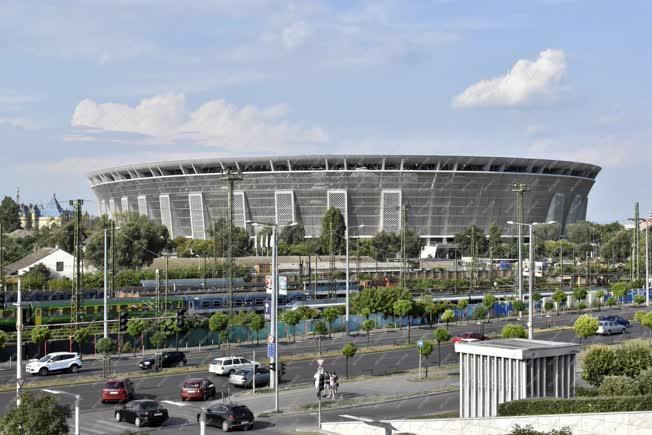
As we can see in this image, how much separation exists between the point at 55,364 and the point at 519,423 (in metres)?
30.6

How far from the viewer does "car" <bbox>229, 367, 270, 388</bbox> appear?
43750mm

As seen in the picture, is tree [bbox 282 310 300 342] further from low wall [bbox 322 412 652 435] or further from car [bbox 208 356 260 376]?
low wall [bbox 322 412 652 435]

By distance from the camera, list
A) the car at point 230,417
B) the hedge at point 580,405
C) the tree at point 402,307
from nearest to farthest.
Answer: the hedge at point 580,405 → the car at point 230,417 → the tree at point 402,307

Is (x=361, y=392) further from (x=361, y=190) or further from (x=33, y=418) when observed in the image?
(x=361, y=190)

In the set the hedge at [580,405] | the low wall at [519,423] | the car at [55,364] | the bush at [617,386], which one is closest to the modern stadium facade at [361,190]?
the car at [55,364]

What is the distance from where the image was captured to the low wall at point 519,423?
24.7 metres

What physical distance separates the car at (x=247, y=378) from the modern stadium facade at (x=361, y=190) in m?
123

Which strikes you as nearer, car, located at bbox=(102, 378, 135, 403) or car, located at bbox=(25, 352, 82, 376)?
car, located at bbox=(102, 378, 135, 403)

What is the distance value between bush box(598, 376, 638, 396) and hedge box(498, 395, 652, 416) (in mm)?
4278

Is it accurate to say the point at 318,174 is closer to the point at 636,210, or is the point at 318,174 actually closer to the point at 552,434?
the point at 636,210

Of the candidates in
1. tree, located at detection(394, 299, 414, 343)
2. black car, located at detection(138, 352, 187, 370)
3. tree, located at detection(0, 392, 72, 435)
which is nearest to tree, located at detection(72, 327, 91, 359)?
black car, located at detection(138, 352, 187, 370)

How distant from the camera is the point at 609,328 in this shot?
64.1 m

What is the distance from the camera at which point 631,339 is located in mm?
60062

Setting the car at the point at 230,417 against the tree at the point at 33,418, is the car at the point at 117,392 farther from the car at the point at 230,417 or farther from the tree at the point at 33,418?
the tree at the point at 33,418
